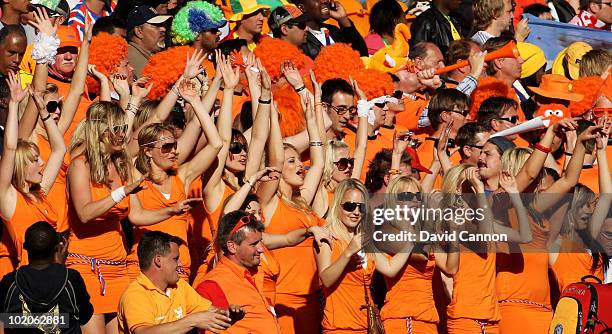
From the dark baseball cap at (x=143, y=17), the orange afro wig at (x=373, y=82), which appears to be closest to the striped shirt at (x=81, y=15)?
the dark baseball cap at (x=143, y=17)

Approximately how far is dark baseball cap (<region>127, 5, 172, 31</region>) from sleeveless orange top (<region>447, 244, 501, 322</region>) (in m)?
3.84

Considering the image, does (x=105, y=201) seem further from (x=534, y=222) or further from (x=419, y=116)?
(x=419, y=116)

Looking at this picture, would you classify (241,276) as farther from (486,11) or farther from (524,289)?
(486,11)

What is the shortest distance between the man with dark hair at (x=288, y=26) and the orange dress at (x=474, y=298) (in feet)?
12.0

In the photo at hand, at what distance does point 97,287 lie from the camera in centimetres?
896

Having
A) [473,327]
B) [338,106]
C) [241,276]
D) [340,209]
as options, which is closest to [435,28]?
[338,106]

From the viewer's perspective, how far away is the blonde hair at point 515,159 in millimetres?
10227

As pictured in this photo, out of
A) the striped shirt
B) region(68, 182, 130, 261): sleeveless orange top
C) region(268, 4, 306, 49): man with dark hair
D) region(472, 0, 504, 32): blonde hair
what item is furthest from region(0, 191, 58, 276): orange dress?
region(472, 0, 504, 32): blonde hair

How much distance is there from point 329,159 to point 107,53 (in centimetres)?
203

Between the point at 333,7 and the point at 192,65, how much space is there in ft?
13.3

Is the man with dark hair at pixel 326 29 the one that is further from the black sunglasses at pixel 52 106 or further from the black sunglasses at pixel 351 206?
the black sunglasses at pixel 52 106

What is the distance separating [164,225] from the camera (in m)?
9.23

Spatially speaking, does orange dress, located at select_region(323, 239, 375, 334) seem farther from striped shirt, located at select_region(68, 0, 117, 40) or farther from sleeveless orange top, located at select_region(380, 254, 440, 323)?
striped shirt, located at select_region(68, 0, 117, 40)

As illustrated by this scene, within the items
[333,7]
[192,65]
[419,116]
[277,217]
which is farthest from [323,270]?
[333,7]
